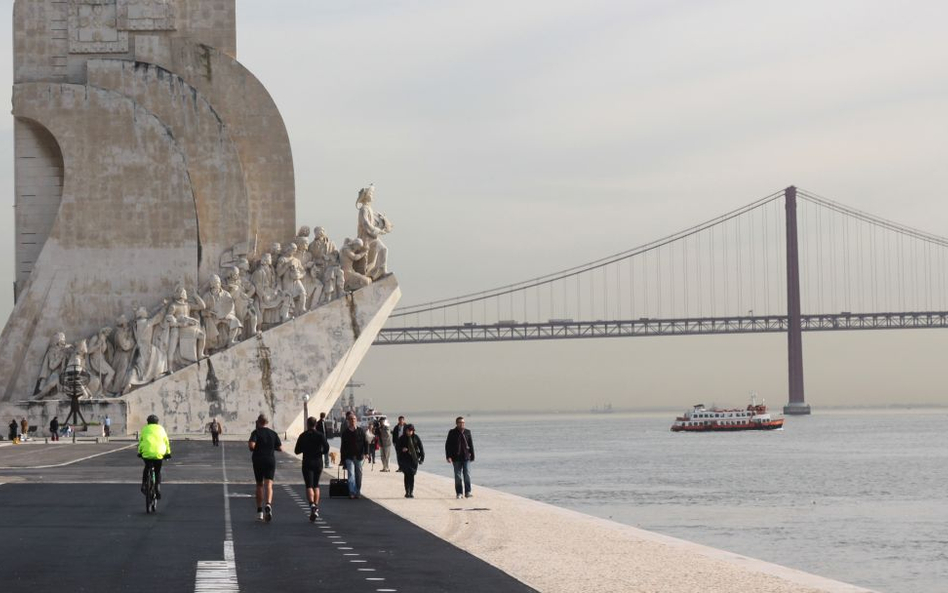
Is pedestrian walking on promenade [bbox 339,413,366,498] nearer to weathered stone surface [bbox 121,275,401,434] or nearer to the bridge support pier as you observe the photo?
weathered stone surface [bbox 121,275,401,434]

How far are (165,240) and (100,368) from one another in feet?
9.58

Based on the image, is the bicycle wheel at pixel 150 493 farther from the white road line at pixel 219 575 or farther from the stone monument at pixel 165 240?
the stone monument at pixel 165 240

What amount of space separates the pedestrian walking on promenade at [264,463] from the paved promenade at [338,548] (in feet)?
0.74

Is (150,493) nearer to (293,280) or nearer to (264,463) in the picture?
(264,463)

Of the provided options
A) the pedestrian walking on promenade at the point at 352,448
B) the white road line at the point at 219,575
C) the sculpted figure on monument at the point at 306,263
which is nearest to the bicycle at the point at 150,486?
the pedestrian walking on promenade at the point at 352,448

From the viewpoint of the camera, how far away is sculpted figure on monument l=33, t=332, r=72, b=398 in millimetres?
31516

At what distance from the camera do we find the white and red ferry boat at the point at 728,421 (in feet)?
236

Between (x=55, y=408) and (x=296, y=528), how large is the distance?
68.0ft

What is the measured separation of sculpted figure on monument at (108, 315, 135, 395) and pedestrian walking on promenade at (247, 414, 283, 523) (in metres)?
19.5

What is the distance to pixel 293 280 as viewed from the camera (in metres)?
31.8

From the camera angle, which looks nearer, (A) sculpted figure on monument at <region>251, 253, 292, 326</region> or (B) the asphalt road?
(B) the asphalt road

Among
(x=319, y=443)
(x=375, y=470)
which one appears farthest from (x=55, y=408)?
(x=319, y=443)

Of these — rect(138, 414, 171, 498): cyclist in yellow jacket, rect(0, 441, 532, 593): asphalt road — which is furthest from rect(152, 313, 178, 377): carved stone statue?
rect(138, 414, 171, 498): cyclist in yellow jacket

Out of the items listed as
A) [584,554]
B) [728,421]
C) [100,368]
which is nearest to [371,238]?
[100,368]
